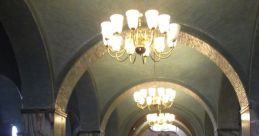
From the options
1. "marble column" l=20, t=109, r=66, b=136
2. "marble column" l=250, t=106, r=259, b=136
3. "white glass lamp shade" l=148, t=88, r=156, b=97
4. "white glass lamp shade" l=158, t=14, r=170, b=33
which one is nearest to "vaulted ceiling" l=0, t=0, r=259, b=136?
"marble column" l=20, t=109, r=66, b=136

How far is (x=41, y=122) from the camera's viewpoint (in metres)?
7.70

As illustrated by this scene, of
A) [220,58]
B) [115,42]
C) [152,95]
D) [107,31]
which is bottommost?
[115,42]

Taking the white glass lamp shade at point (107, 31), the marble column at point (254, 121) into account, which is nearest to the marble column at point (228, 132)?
the marble column at point (254, 121)

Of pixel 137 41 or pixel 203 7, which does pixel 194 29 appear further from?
pixel 137 41

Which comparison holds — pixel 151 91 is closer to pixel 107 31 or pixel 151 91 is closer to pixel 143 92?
pixel 143 92

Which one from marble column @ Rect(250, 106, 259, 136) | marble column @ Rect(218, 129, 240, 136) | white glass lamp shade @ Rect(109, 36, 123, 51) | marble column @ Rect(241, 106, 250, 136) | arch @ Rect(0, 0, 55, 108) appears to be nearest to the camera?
white glass lamp shade @ Rect(109, 36, 123, 51)

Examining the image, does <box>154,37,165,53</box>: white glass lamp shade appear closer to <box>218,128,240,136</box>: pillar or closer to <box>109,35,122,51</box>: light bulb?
<box>109,35,122,51</box>: light bulb

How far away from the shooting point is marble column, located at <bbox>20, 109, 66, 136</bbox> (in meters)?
7.61

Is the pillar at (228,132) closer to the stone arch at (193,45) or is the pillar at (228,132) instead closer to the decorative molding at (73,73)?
the stone arch at (193,45)

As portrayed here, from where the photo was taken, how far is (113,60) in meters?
10.6

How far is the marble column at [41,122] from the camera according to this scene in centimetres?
761

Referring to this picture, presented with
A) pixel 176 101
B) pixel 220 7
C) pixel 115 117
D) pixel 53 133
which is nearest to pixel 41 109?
pixel 53 133

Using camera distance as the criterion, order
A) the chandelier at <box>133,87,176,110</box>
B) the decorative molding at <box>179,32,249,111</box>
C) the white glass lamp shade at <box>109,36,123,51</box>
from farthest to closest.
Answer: the chandelier at <box>133,87,176,110</box>
the decorative molding at <box>179,32,249,111</box>
the white glass lamp shade at <box>109,36,123,51</box>

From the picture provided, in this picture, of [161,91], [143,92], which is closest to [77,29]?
[143,92]
